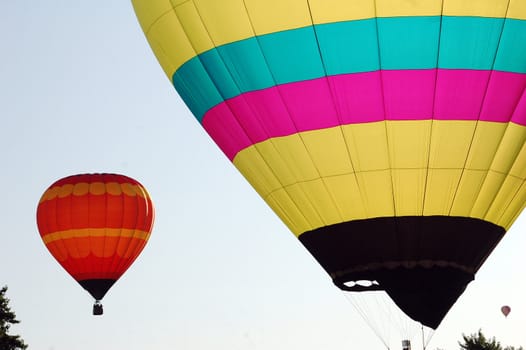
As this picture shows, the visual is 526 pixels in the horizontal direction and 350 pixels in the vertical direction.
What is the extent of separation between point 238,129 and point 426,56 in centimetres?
270

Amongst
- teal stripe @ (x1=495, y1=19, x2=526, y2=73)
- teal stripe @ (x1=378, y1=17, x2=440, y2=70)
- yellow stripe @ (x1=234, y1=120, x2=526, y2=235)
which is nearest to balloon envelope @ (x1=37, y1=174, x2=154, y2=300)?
yellow stripe @ (x1=234, y1=120, x2=526, y2=235)

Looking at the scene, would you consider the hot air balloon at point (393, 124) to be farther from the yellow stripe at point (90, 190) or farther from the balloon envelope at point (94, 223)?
the yellow stripe at point (90, 190)

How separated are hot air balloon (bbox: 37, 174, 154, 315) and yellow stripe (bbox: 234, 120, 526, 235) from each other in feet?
50.5

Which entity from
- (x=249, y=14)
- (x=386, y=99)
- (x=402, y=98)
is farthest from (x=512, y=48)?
(x=249, y=14)

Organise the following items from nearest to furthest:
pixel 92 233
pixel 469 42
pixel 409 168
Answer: pixel 469 42 → pixel 409 168 → pixel 92 233

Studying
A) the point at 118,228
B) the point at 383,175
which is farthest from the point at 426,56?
the point at 118,228

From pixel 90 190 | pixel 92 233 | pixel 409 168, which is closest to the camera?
pixel 409 168

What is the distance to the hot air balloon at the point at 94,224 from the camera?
31.1 m

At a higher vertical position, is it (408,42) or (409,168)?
(408,42)

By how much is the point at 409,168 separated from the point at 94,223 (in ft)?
53.2

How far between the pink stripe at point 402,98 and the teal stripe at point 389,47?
0.37ft

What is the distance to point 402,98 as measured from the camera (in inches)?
623

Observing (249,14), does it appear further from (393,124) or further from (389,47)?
(393,124)

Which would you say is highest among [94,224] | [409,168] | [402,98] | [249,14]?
[94,224]
